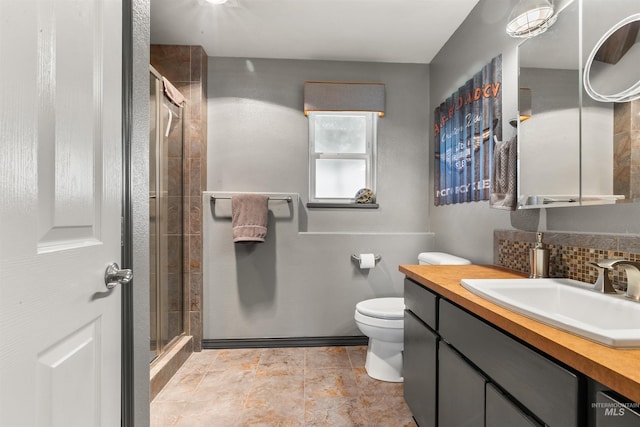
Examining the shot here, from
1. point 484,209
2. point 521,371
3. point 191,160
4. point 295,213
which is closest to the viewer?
point 521,371

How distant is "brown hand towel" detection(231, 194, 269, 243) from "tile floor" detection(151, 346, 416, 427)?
2.99ft

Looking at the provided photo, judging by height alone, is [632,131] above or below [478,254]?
above

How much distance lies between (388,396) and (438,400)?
2.10ft

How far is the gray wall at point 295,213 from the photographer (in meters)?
2.49

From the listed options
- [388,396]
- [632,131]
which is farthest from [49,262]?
[388,396]

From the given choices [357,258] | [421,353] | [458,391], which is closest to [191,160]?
[357,258]

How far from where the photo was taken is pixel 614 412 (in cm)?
55

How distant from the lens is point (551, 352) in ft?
2.22

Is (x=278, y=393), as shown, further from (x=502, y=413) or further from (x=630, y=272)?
(x=630, y=272)

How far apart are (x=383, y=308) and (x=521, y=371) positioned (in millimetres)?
1347

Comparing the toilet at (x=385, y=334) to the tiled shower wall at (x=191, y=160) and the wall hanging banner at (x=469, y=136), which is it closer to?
the wall hanging banner at (x=469, y=136)

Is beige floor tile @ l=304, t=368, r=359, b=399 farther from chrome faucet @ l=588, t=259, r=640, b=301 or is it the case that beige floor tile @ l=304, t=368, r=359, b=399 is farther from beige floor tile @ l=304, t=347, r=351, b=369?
chrome faucet @ l=588, t=259, r=640, b=301

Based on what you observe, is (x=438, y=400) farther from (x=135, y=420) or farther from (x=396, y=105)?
(x=396, y=105)

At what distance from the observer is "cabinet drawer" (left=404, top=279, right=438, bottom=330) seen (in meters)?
1.31
